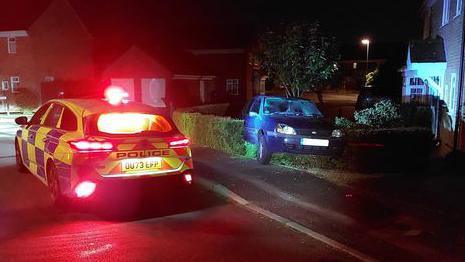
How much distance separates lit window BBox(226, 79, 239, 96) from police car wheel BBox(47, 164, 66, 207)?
107 ft

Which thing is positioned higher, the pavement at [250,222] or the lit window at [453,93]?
the lit window at [453,93]

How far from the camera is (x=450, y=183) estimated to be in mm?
8797

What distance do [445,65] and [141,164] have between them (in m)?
13.7

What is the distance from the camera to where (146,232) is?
607 cm

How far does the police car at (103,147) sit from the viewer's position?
6.39 meters

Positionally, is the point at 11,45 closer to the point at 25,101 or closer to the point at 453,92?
the point at 25,101

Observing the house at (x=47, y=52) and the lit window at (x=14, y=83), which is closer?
the house at (x=47, y=52)

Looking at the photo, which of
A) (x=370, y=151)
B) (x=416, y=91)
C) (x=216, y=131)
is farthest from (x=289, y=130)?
(x=416, y=91)

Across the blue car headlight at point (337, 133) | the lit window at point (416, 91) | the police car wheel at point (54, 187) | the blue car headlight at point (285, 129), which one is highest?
the lit window at point (416, 91)

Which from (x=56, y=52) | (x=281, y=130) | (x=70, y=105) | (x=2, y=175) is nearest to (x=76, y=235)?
(x=70, y=105)

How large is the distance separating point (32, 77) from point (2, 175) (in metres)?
25.8

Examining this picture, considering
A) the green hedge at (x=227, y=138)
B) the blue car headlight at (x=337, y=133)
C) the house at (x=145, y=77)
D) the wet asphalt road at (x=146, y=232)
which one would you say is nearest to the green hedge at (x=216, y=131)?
the green hedge at (x=227, y=138)

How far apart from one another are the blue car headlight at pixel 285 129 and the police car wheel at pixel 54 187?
4692mm

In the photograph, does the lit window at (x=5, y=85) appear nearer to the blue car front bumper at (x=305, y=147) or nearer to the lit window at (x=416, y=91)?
the lit window at (x=416, y=91)
